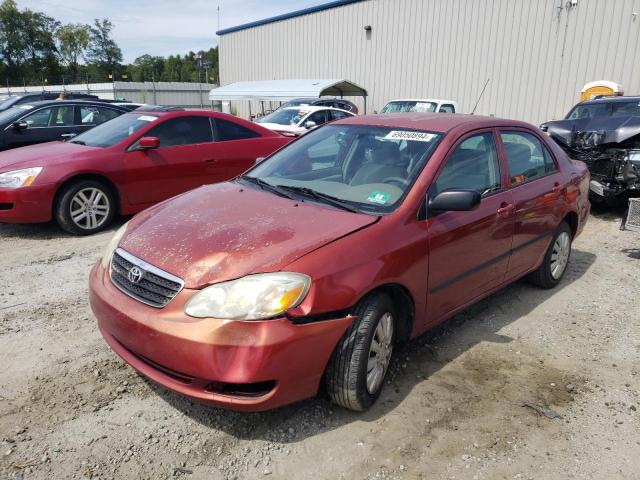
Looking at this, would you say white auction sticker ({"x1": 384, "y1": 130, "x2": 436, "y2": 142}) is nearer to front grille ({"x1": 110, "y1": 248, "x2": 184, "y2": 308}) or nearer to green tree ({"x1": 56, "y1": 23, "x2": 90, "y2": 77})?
front grille ({"x1": 110, "y1": 248, "x2": 184, "y2": 308})

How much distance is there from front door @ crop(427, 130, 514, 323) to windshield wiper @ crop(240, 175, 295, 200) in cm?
94

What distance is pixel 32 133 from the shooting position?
8477mm

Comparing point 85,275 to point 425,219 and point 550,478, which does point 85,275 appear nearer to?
point 425,219

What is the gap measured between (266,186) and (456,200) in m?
1.31

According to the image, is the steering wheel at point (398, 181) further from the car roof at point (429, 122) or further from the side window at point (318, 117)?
the side window at point (318, 117)

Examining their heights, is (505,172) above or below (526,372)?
above

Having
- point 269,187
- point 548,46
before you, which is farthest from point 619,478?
point 548,46

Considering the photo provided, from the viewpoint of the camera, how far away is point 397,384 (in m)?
3.15

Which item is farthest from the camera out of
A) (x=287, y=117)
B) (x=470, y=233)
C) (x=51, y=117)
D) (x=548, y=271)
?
(x=287, y=117)

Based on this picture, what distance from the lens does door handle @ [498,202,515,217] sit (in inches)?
143

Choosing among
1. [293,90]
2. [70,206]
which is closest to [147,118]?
[70,206]

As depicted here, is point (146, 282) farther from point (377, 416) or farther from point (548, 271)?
point (548, 271)

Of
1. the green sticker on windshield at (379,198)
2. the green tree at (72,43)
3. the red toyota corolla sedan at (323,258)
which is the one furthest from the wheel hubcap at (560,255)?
the green tree at (72,43)

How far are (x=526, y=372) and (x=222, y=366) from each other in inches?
82.6
